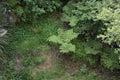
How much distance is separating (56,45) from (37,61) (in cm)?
78

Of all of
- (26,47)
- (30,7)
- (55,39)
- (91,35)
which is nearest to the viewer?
(55,39)

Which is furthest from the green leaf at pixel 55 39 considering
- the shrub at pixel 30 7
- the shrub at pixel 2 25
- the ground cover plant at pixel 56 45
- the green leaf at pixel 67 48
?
the shrub at pixel 2 25

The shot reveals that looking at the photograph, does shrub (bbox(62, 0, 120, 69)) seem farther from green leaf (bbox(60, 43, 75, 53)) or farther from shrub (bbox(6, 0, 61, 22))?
shrub (bbox(6, 0, 61, 22))

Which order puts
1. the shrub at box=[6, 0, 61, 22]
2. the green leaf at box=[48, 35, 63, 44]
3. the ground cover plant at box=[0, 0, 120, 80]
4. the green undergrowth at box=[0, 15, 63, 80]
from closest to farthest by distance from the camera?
1. the green undergrowth at box=[0, 15, 63, 80]
2. the ground cover plant at box=[0, 0, 120, 80]
3. the green leaf at box=[48, 35, 63, 44]
4. the shrub at box=[6, 0, 61, 22]

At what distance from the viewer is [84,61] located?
8430mm

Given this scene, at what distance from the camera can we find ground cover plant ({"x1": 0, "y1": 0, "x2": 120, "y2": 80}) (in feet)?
26.3

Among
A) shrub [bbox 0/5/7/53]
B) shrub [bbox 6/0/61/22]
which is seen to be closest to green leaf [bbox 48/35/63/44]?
shrub [bbox 6/0/61/22]

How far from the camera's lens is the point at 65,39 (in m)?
8.33

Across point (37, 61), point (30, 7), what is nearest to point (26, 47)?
point (37, 61)

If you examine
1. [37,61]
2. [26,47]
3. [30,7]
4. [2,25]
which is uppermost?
[30,7]

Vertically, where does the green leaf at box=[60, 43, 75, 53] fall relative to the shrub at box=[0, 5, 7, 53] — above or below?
below

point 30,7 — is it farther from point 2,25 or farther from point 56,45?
point 56,45

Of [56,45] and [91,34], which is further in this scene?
[56,45]

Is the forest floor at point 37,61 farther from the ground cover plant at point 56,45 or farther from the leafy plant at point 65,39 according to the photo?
the leafy plant at point 65,39
